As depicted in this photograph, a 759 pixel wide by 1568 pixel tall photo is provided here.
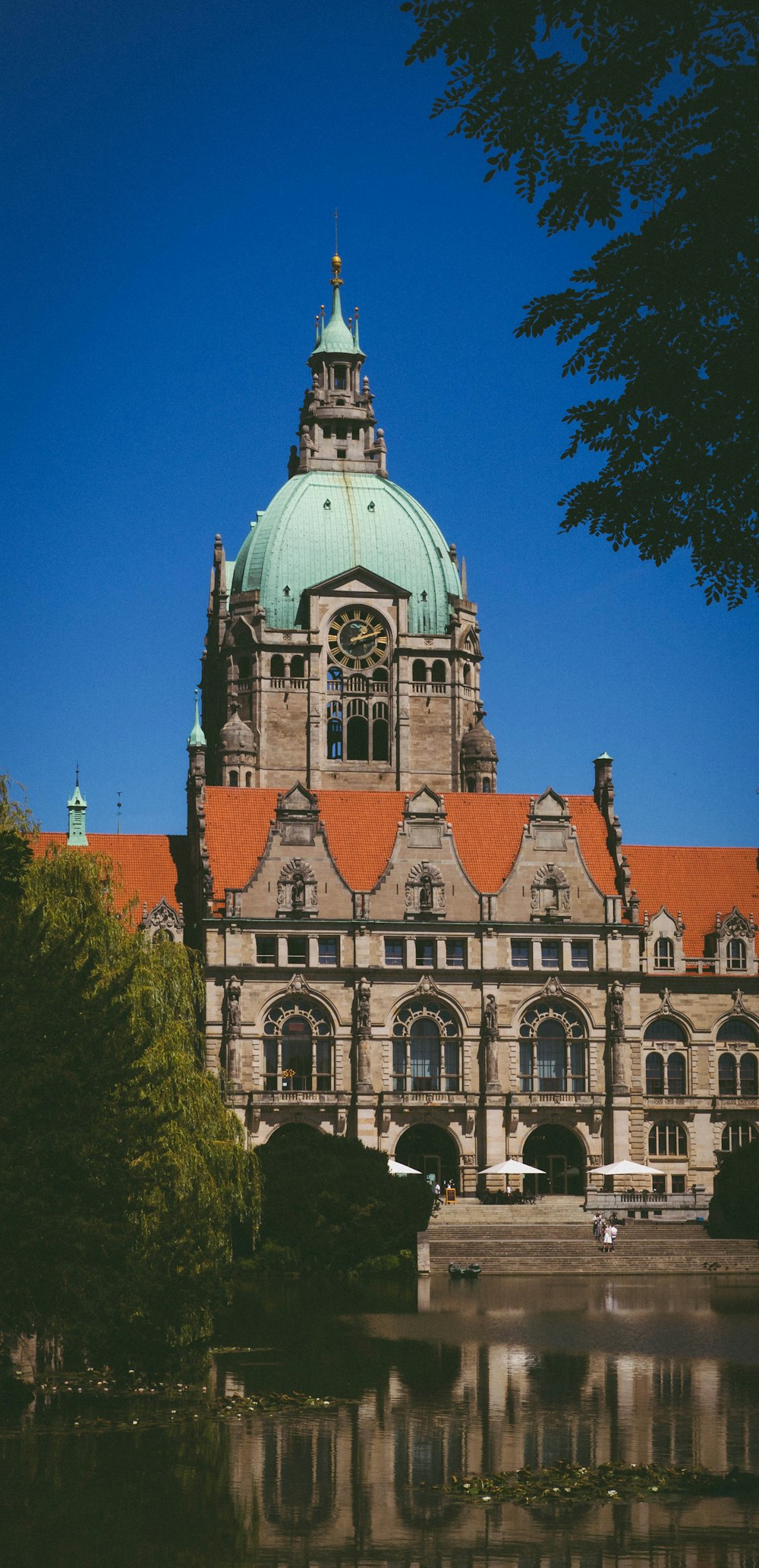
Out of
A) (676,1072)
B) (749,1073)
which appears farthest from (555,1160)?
(749,1073)

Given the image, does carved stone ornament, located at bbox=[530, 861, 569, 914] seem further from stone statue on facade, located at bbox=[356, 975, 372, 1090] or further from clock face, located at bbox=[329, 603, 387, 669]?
clock face, located at bbox=[329, 603, 387, 669]

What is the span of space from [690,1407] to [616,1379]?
14.6 feet

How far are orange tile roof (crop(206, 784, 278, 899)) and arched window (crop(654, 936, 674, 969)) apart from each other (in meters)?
19.2

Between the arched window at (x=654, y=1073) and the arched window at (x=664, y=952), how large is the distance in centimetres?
411

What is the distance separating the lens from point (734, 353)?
20.1m

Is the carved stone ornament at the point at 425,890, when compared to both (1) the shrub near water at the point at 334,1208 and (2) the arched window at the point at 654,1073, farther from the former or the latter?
(1) the shrub near water at the point at 334,1208

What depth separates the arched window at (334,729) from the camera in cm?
11925

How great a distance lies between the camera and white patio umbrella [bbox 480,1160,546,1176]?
8969cm

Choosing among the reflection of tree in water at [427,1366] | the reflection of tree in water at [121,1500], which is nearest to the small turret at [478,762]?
the reflection of tree in water at [427,1366]

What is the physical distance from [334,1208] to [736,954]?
106 feet

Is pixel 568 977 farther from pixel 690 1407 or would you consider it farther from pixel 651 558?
pixel 651 558

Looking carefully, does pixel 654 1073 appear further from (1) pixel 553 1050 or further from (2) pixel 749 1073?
(1) pixel 553 1050

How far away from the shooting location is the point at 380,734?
391 feet

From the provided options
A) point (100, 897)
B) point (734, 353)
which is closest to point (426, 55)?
point (734, 353)
